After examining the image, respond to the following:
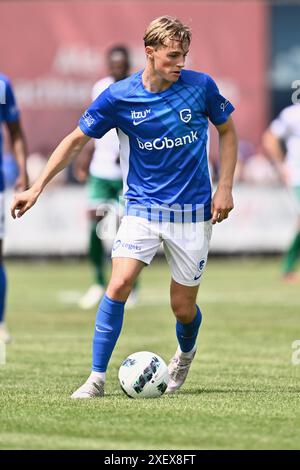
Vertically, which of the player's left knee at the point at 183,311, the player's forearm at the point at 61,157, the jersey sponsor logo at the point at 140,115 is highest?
the jersey sponsor logo at the point at 140,115

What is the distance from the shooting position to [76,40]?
2464 centimetres

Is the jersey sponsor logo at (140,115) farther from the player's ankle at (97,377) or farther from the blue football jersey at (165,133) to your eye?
the player's ankle at (97,377)

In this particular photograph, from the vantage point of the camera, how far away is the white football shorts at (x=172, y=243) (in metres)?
7.46

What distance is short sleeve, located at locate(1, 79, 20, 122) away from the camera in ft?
34.9

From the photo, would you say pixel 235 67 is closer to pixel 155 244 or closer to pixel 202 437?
pixel 155 244

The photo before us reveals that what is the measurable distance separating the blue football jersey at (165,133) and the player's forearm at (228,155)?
108 millimetres

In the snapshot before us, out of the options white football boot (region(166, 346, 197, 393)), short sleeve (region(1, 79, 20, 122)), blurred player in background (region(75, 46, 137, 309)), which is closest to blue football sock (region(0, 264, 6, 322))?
short sleeve (region(1, 79, 20, 122))

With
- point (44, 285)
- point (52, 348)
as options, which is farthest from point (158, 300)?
point (52, 348)

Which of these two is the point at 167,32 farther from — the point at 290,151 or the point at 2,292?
the point at 290,151

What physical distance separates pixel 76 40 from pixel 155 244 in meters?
17.6

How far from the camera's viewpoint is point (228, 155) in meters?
7.59

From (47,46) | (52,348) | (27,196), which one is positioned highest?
(27,196)

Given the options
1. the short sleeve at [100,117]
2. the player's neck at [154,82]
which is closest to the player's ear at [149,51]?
the player's neck at [154,82]

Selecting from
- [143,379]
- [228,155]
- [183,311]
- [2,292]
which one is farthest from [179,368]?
[2,292]
